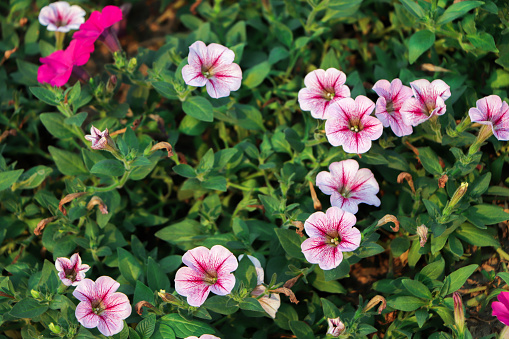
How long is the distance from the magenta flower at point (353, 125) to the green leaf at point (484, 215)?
55 centimetres

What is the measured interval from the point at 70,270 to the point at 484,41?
210cm

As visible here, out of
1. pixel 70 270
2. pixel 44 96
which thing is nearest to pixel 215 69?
pixel 44 96

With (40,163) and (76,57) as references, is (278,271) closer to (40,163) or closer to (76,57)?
(76,57)

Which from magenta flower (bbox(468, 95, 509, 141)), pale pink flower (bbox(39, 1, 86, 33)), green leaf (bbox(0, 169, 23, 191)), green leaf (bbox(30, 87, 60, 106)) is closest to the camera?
magenta flower (bbox(468, 95, 509, 141))

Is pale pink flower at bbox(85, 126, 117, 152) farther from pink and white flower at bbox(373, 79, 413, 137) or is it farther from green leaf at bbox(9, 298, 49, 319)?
pink and white flower at bbox(373, 79, 413, 137)

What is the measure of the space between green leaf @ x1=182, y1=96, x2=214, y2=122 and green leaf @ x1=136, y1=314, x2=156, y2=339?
0.88m

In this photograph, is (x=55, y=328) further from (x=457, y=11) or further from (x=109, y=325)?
(x=457, y=11)

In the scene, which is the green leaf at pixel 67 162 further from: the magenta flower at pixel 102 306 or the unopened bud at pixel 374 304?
the unopened bud at pixel 374 304

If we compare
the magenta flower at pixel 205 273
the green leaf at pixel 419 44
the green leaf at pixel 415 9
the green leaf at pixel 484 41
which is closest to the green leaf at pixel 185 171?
the magenta flower at pixel 205 273

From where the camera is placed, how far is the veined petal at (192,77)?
2094mm

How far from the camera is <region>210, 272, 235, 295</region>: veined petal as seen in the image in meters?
1.84

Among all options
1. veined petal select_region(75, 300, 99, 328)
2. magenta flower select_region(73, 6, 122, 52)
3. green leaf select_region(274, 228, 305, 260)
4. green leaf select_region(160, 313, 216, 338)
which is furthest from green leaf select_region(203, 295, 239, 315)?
magenta flower select_region(73, 6, 122, 52)

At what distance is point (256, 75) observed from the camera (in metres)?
2.63

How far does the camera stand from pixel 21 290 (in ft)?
7.02
